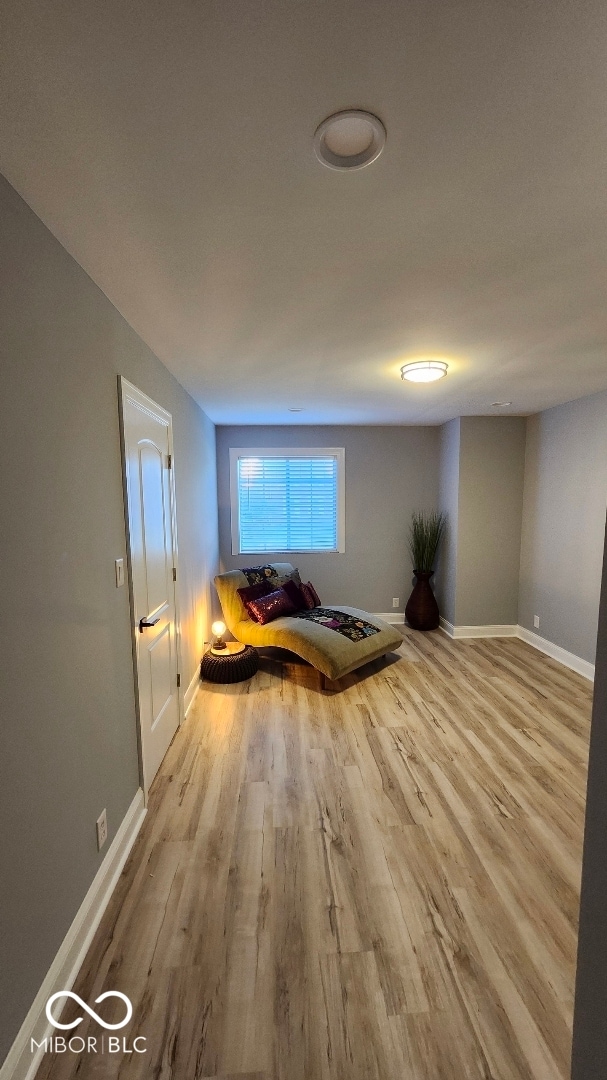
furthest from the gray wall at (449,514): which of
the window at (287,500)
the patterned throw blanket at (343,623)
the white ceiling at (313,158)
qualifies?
the white ceiling at (313,158)

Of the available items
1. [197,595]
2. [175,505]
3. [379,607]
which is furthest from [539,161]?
[379,607]

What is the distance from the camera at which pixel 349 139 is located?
94 centimetres

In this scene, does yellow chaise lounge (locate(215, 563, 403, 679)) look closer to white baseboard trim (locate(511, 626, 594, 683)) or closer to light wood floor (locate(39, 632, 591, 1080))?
light wood floor (locate(39, 632, 591, 1080))

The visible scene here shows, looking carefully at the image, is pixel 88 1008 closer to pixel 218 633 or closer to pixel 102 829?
pixel 102 829

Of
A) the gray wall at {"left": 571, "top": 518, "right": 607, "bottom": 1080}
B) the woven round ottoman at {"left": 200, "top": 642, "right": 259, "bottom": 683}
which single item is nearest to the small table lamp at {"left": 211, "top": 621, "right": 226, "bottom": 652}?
the woven round ottoman at {"left": 200, "top": 642, "right": 259, "bottom": 683}

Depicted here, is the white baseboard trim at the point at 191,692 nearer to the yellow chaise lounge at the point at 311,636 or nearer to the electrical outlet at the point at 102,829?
the yellow chaise lounge at the point at 311,636

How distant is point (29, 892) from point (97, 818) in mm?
420

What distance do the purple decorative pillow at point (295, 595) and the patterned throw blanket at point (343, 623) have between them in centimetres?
13

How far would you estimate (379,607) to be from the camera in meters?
5.04

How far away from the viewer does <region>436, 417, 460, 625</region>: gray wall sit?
4398 millimetres

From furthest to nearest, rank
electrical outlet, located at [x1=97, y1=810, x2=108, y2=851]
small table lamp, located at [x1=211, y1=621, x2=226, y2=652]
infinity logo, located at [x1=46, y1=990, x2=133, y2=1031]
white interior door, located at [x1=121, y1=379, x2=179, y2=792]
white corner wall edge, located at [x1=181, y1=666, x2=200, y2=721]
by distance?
small table lamp, located at [x1=211, y1=621, x2=226, y2=652]
white corner wall edge, located at [x1=181, y1=666, x2=200, y2=721]
white interior door, located at [x1=121, y1=379, x2=179, y2=792]
electrical outlet, located at [x1=97, y1=810, x2=108, y2=851]
infinity logo, located at [x1=46, y1=990, x2=133, y2=1031]

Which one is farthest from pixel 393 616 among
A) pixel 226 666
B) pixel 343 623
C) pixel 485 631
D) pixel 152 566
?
pixel 152 566

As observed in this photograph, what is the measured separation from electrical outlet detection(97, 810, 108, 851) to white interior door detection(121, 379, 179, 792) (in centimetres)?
43

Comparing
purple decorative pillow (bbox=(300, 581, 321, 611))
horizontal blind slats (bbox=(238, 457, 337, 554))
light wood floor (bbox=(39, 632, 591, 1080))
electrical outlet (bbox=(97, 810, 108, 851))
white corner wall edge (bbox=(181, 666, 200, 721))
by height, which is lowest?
light wood floor (bbox=(39, 632, 591, 1080))
